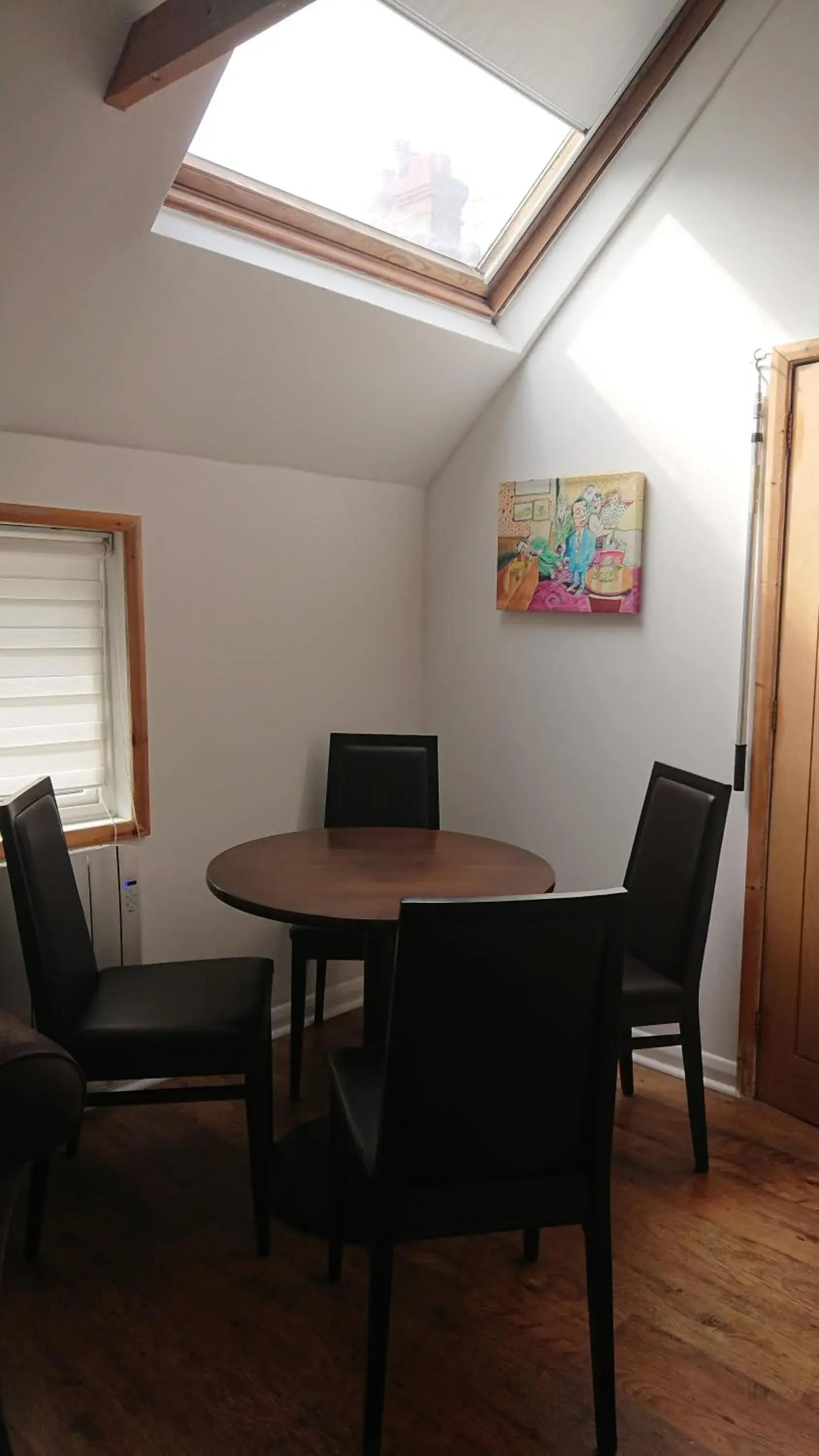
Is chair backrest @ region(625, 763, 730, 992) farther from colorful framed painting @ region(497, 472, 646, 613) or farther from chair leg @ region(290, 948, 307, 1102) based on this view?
chair leg @ region(290, 948, 307, 1102)

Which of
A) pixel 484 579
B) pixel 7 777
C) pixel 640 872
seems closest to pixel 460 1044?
pixel 640 872

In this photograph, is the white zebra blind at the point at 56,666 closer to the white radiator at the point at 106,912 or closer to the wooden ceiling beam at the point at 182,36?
the white radiator at the point at 106,912

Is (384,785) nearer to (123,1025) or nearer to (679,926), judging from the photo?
(679,926)

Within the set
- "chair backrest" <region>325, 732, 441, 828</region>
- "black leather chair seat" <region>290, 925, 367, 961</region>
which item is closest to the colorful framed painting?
"chair backrest" <region>325, 732, 441, 828</region>

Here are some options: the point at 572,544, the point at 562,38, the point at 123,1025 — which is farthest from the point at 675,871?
the point at 562,38

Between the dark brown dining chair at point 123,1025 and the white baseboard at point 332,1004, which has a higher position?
the dark brown dining chair at point 123,1025

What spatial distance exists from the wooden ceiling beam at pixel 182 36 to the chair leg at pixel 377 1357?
1.97 m

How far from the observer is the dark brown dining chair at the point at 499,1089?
5.20ft

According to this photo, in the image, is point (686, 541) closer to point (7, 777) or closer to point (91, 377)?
point (91, 377)

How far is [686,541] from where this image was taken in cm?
298

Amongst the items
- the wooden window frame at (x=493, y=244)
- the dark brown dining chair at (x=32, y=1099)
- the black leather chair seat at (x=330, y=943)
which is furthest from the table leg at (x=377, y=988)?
the wooden window frame at (x=493, y=244)

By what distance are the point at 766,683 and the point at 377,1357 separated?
1.89 m

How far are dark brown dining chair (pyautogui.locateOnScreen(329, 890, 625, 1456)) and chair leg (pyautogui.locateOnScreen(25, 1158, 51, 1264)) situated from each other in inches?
32.8

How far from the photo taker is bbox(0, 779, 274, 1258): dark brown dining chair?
7.07 feet
